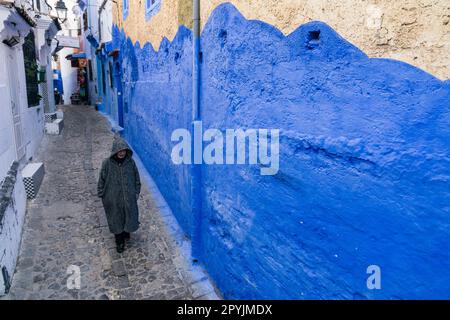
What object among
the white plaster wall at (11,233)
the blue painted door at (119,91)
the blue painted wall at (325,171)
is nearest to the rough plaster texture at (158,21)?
the blue painted wall at (325,171)

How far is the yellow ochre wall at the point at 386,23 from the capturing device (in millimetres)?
1693

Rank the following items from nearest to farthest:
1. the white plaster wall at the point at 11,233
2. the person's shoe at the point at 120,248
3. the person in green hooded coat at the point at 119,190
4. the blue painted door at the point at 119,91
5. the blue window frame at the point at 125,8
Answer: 1. the white plaster wall at the point at 11,233
2. the person in green hooded coat at the point at 119,190
3. the person's shoe at the point at 120,248
4. the blue window frame at the point at 125,8
5. the blue painted door at the point at 119,91

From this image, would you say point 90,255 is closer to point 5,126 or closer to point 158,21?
point 5,126

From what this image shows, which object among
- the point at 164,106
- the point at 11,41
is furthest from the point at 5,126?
the point at 164,106

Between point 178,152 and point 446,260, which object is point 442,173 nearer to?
point 446,260

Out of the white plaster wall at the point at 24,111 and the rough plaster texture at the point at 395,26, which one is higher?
the rough plaster texture at the point at 395,26

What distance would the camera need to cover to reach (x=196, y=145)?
15.3 ft

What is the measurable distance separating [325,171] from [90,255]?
12.8ft

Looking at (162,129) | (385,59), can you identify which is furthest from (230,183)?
(162,129)

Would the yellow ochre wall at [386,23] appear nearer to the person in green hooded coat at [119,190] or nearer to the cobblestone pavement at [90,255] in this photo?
the person in green hooded coat at [119,190]

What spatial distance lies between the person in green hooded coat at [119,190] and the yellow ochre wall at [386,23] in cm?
299

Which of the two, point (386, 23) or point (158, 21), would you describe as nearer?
point (386, 23)

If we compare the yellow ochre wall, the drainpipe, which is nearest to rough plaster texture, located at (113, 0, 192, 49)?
the drainpipe

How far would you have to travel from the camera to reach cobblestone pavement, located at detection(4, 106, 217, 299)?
4180 millimetres
